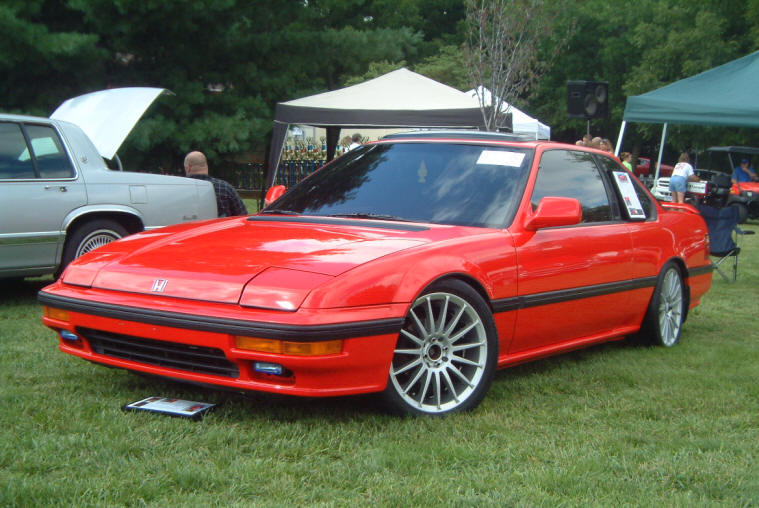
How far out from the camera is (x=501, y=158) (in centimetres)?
497

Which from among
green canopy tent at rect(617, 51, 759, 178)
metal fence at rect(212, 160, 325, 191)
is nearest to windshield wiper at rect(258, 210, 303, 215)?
green canopy tent at rect(617, 51, 759, 178)

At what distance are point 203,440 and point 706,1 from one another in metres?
37.1

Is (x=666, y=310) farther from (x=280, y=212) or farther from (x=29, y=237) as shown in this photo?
A: (x=29, y=237)

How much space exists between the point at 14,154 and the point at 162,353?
3.88 m

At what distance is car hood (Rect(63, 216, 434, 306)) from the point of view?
3752 mm

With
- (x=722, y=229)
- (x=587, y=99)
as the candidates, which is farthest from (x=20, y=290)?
(x=587, y=99)

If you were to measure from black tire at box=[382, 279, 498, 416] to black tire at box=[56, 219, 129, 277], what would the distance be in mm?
4071

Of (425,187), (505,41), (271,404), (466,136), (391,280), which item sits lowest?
(271,404)

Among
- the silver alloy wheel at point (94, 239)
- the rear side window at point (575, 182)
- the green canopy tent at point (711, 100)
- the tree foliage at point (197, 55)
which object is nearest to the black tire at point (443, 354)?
the rear side window at point (575, 182)

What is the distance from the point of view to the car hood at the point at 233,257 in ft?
12.3

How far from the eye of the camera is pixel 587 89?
40.2 ft

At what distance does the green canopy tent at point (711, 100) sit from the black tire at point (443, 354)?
23.9 feet

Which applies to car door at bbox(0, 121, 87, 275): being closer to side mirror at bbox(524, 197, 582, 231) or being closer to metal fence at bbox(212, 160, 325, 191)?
side mirror at bbox(524, 197, 582, 231)

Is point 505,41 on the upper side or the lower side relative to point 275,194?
upper
